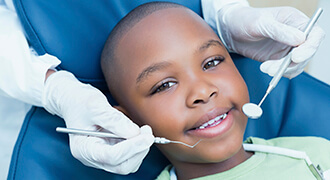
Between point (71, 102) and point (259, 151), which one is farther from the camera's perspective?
point (259, 151)

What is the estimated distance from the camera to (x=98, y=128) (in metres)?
1.04

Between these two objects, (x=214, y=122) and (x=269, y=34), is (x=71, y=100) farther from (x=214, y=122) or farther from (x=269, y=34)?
(x=269, y=34)

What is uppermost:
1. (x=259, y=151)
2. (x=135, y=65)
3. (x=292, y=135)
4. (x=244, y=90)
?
(x=135, y=65)

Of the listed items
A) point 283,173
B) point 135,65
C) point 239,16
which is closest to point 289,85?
point 239,16

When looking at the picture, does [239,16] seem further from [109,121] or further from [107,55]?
[109,121]

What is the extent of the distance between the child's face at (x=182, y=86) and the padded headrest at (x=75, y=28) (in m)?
0.13

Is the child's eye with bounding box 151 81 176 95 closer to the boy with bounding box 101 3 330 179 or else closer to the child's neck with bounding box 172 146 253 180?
the boy with bounding box 101 3 330 179

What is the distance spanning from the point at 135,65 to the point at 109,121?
205 mm

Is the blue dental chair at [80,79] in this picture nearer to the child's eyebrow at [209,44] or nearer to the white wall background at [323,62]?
the child's eyebrow at [209,44]

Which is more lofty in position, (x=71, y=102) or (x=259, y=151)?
(x=71, y=102)

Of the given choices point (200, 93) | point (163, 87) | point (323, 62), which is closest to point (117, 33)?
point (163, 87)

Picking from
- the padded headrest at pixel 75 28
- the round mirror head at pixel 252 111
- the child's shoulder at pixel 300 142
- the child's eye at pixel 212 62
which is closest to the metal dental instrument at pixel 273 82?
the round mirror head at pixel 252 111

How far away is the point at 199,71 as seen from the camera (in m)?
1.05

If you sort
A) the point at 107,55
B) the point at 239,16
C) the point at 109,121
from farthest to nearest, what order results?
the point at 239,16 → the point at 107,55 → the point at 109,121
